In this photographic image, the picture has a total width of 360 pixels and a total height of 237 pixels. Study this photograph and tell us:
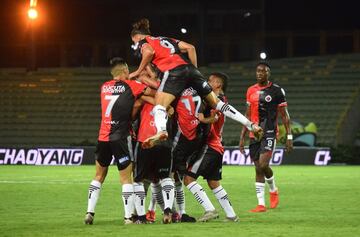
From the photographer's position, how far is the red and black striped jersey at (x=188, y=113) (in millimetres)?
12578

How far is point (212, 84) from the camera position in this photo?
13.3m

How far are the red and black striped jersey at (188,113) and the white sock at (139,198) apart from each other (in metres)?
1.03

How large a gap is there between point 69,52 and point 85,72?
4081 mm

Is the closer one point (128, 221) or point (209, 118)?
point (128, 221)

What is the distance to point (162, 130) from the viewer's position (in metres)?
11.7

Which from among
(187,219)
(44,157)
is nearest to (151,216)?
(187,219)

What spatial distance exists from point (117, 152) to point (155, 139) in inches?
30.2

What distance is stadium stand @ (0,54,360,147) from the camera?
127 ft

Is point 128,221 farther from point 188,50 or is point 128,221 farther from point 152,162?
point 188,50

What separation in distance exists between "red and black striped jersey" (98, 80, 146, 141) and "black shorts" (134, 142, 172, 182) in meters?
0.38

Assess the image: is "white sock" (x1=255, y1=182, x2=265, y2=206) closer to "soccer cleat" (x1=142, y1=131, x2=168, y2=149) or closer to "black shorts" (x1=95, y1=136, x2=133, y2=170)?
"black shorts" (x1=95, y1=136, x2=133, y2=170)

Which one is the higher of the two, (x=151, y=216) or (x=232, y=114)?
(x=232, y=114)

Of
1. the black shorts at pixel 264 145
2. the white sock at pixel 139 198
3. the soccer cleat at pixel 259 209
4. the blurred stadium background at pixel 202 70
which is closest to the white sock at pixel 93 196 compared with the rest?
the white sock at pixel 139 198

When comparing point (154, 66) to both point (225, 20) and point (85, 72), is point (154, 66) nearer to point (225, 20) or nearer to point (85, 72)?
point (85, 72)
